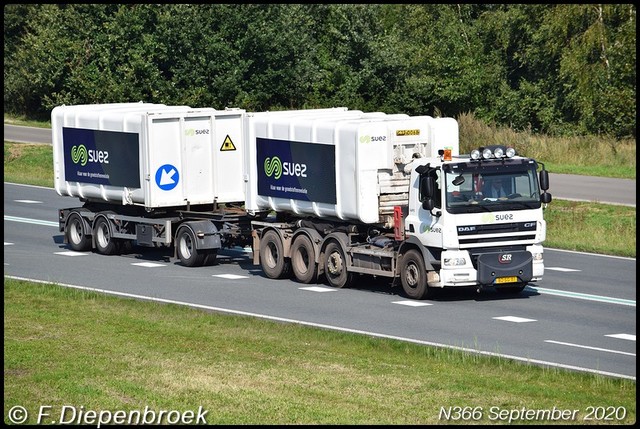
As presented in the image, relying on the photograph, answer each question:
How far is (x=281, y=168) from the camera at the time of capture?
27.7 metres

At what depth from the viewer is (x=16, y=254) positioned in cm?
3162

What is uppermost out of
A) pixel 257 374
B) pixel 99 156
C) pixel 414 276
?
pixel 99 156

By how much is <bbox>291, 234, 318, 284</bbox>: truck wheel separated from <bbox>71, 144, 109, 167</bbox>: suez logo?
580cm

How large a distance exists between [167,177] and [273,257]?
3366 millimetres

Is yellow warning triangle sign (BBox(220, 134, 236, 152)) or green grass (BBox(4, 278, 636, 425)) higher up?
yellow warning triangle sign (BBox(220, 134, 236, 152))

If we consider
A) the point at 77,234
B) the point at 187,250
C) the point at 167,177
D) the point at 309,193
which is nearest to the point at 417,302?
the point at 309,193

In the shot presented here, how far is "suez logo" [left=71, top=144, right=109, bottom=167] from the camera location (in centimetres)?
3095

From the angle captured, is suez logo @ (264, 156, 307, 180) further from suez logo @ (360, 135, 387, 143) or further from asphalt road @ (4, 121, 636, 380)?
asphalt road @ (4, 121, 636, 380)

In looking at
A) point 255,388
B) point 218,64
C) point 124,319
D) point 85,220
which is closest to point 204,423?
point 255,388

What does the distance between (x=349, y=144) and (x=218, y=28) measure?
3681cm

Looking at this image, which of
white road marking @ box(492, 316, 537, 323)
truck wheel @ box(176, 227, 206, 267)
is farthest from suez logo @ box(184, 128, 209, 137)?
white road marking @ box(492, 316, 537, 323)

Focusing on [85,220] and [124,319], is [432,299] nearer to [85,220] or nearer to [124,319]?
[124,319]

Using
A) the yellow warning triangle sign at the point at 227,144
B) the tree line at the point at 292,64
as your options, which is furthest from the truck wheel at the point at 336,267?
the tree line at the point at 292,64

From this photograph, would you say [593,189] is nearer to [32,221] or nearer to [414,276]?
[32,221]
